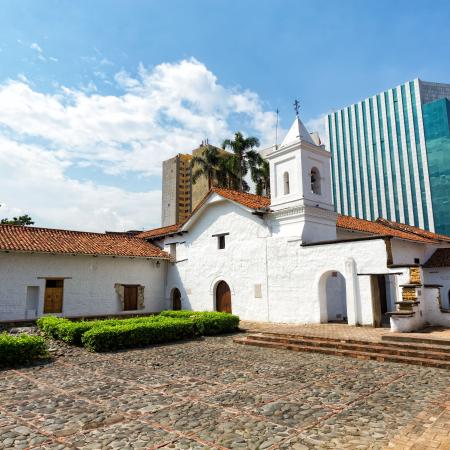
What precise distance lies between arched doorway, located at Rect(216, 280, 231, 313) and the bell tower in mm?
4522

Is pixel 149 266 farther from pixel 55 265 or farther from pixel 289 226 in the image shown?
pixel 289 226

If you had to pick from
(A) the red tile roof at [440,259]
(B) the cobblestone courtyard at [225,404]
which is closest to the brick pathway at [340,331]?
(B) the cobblestone courtyard at [225,404]

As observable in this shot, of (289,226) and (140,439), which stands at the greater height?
(289,226)

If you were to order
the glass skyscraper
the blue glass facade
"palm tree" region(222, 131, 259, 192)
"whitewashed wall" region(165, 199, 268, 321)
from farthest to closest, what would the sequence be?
1. the glass skyscraper
2. the blue glass facade
3. "palm tree" region(222, 131, 259, 192)
4. "whitewashed wall" region(165, 199, 268, 321)

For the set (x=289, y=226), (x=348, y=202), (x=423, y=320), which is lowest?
(x=423, y=320)

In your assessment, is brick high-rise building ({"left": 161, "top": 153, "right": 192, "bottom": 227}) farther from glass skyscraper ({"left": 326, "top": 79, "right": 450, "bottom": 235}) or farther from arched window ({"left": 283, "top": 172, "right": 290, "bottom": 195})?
arched window ({"left": 283, "top": 172, "right": 290, "bottom": 195})

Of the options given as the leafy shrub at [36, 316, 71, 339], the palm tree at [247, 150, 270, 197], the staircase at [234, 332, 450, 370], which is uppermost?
the palm tree at [247, 150, 270, 197]

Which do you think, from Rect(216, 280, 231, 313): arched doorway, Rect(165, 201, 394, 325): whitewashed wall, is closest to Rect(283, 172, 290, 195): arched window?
Rect(165, 201, 394, 325): whitewashed wall

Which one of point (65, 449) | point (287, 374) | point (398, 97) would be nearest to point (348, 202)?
point (398, 97)

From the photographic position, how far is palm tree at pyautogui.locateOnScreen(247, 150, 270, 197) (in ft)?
112

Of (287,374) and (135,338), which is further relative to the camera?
(135,338)

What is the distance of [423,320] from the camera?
12539 mm

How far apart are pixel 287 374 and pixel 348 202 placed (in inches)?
2720

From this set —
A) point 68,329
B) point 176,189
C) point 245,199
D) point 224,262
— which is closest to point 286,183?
point 245,199
